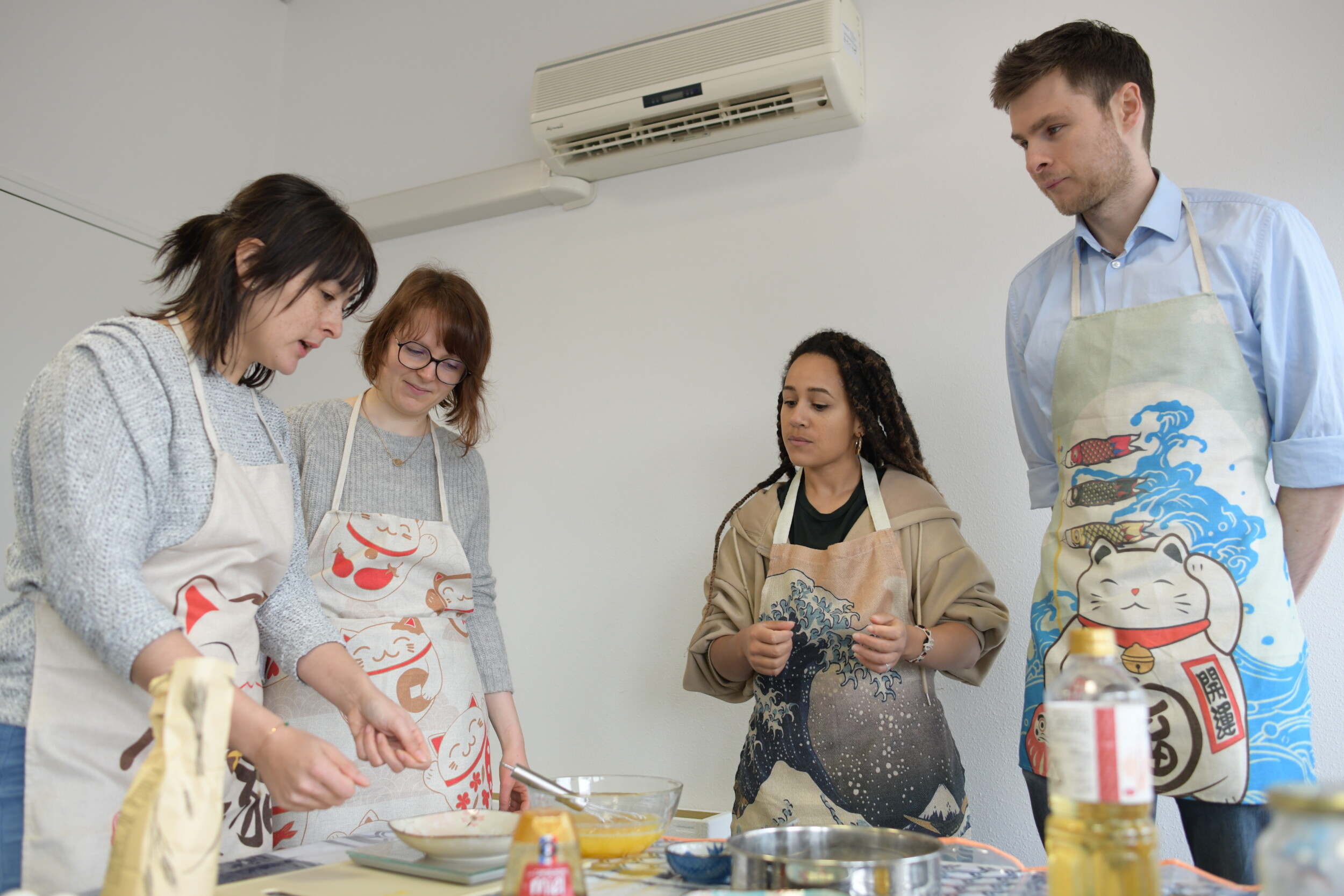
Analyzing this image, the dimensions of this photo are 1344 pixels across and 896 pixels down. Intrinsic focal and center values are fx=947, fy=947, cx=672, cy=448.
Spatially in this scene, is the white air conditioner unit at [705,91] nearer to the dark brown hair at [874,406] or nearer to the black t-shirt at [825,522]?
the dark brown hair at [874,406]

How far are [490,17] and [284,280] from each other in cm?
189

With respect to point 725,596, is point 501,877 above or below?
below

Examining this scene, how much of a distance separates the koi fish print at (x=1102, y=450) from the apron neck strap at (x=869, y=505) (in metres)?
0.42

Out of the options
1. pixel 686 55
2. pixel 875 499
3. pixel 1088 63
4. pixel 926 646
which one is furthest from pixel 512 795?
pixel 686 55

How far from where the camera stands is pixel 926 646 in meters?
1.56

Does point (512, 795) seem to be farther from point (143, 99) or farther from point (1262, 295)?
point (143, 99)

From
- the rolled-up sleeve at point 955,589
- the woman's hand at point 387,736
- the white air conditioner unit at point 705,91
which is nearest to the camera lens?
the woman's hand at point 387,736

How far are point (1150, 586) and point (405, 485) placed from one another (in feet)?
4.10

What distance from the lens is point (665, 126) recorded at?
7.70ft

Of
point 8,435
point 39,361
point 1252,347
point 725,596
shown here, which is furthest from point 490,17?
point 1252,347

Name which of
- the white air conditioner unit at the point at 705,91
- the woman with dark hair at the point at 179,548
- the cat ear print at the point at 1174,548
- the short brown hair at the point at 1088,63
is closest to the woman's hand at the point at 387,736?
the woman with dark hair at the point at 179,548

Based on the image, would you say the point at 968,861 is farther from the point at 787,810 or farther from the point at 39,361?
the point at 39,361

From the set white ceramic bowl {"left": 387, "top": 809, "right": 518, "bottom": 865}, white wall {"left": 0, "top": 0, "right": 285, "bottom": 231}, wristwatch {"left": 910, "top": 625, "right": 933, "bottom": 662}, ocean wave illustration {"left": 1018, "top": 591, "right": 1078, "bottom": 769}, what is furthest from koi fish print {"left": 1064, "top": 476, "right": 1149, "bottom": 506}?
white wall {"left": 0, "top": 0, "right": 285, "bottom": 231}

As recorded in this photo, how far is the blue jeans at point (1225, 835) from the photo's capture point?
3.77 ft
